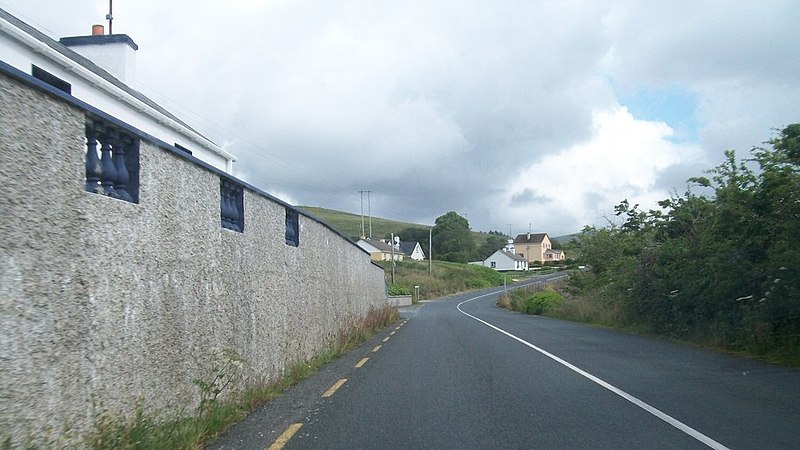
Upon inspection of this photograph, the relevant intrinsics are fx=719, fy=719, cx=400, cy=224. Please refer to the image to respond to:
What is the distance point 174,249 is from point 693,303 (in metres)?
16.8

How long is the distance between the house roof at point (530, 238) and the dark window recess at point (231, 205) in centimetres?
16577

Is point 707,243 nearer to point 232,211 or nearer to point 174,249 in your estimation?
point 232,211

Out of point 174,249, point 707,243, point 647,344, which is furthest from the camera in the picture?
point 707,243

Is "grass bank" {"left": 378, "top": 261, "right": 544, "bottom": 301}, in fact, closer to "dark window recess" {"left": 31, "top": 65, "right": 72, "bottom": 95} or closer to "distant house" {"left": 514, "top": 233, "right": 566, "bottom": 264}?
"distant house" {"left": 514, "top": 233, "right": 566, "bottom": 264}

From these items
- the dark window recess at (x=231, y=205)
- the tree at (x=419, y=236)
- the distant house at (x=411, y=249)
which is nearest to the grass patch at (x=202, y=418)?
the dark window recess at (x=231, y=205)

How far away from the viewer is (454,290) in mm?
108000

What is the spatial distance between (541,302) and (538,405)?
132 ft

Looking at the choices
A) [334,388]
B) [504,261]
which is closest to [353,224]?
[504,261]

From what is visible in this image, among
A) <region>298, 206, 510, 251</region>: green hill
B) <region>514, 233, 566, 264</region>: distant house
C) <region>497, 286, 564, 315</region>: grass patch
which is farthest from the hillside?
<region>497, 286, 564, 315</region>: grass patch

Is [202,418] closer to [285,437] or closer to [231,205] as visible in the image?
[285,437]

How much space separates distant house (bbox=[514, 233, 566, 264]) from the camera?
557 feet

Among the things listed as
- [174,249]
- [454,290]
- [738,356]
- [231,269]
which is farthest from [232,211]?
[454,290]

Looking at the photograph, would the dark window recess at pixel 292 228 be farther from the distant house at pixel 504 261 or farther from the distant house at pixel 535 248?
the distant house at pixel 535 248

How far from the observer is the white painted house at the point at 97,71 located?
11.6 m
